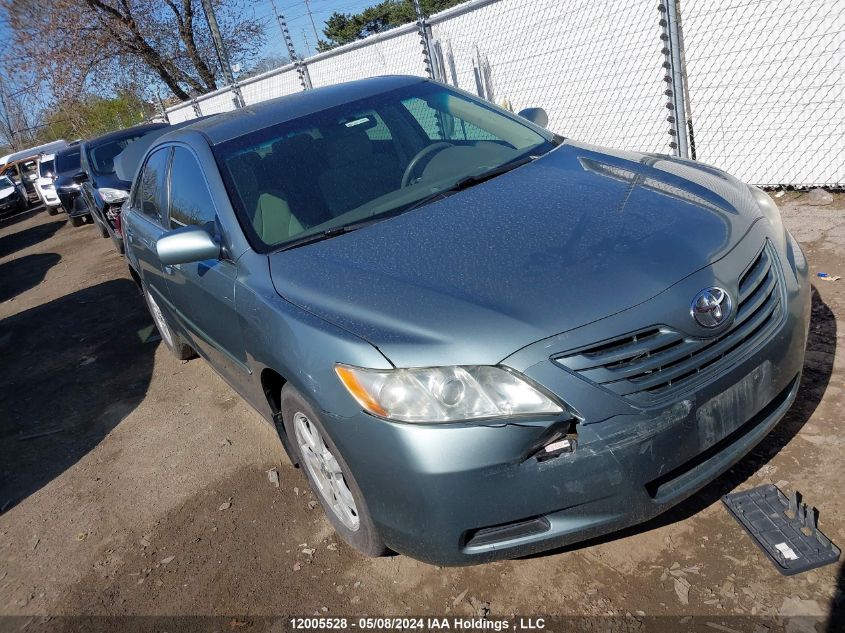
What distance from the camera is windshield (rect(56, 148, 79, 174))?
1573 cm

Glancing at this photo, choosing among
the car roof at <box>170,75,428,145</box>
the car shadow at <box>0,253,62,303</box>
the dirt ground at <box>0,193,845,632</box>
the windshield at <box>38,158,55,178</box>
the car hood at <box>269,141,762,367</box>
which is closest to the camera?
the car hood at <box>269,141,762,367</box>

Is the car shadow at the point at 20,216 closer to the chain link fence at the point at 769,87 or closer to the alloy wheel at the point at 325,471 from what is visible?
the chain link fence at the point at 769,87

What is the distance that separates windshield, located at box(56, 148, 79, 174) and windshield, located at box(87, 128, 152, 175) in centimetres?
550

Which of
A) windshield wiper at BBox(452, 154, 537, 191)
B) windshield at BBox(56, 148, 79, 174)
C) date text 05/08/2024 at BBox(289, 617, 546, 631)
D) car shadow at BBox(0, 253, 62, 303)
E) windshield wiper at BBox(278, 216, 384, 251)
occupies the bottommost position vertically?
car shadow at BBox(0, 253, 62, 303)

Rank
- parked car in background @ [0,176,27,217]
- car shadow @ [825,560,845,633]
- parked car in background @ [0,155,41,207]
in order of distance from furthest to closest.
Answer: parked car in background @ [0,155,41,207], parked car in background @ [0,176,27,217], car shadow @ [825,560,845,633]

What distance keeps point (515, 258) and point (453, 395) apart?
59 cm

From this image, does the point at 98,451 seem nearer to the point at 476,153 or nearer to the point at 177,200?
the point at 177,200

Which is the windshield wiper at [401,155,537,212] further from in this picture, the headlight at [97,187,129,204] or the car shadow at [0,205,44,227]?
the car shadow at [0,205,44,227]

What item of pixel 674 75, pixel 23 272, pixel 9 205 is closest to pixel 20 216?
pixel 9 205

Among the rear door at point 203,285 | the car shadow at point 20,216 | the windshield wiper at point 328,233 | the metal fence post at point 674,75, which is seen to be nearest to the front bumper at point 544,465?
the windshield wiper at point 328,233

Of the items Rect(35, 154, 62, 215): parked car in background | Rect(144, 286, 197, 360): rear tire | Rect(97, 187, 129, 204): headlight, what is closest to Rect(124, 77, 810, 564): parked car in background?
Rect(144, 286, 197, 360): rear tire

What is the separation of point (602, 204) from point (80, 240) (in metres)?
13.8

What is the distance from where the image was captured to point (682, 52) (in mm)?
6055

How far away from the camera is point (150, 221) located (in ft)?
14.6
